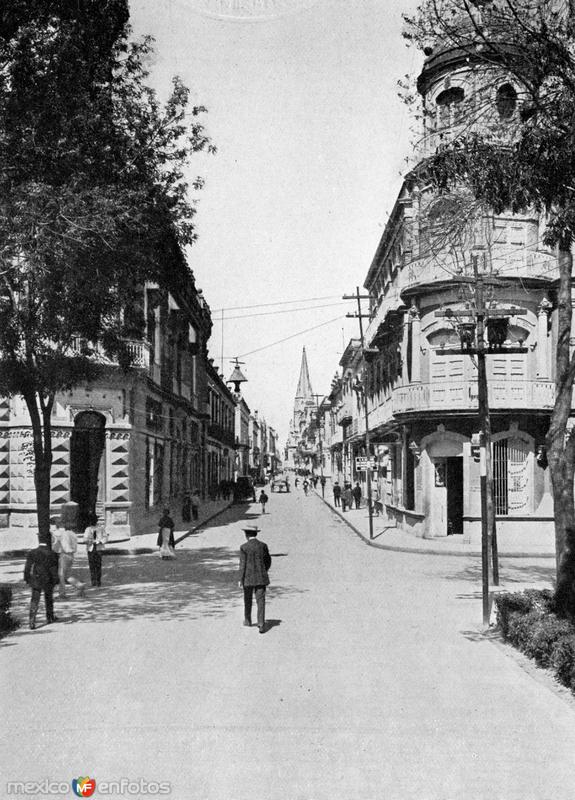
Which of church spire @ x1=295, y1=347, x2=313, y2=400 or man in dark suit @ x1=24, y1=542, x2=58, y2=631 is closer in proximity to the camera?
man in dark suit @ x1=24, y1=542, x2=58, y2=631

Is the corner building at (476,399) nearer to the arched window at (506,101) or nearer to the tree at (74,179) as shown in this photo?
the tree at (74,179)

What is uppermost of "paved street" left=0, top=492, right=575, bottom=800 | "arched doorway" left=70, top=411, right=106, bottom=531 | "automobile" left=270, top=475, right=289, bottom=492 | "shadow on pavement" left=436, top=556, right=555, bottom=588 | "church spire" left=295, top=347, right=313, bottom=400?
"church spire" left=295, top=347, right=313, bottom=400

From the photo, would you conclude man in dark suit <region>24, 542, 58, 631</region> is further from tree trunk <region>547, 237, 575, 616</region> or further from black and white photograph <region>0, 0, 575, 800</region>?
tree trunk <region>547, 237, 575, 616</region>

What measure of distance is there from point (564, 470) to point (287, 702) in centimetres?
577

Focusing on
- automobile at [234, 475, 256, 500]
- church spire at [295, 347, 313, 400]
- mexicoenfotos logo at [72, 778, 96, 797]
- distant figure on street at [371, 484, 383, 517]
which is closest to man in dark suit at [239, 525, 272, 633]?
mexicoenfotos logo at [72, 778, 96, 797]

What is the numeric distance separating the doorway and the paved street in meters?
13.1

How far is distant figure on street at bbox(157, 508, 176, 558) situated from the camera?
19719 mm

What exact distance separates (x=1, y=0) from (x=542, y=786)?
11.5m

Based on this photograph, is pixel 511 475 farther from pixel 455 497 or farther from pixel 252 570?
pixel 252 570

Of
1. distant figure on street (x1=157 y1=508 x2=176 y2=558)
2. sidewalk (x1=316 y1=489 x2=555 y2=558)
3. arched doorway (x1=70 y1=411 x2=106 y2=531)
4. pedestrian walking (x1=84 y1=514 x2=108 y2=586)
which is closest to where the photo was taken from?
pedestrian walking (x1=84 y1=514 x2=108 y2=586)

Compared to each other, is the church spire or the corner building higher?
the church spire

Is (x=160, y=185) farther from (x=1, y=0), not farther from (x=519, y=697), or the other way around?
(x=519, y=697)

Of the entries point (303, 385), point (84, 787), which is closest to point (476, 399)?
point (84, 787)

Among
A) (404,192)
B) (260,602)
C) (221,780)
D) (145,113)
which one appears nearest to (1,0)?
(145,113)
